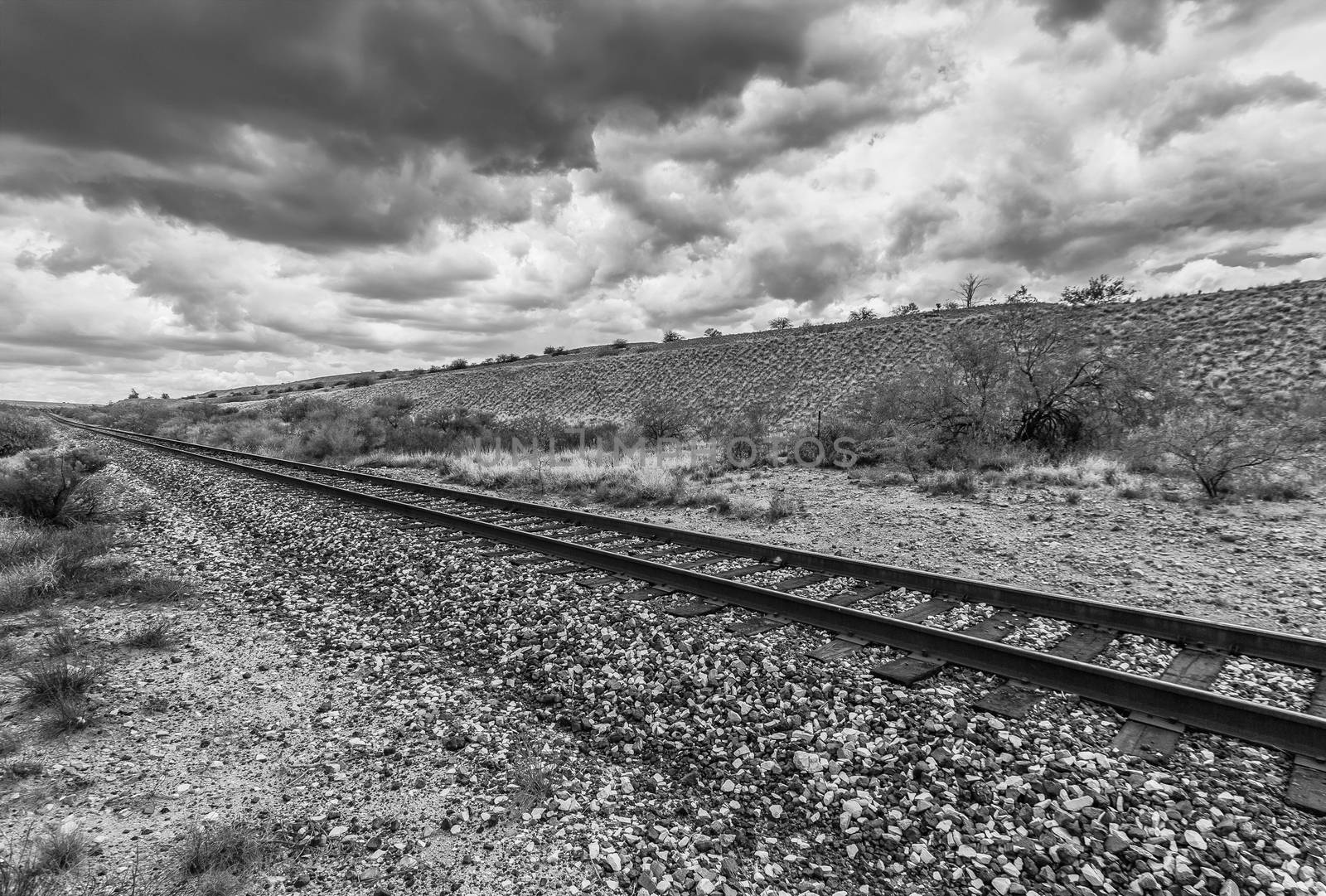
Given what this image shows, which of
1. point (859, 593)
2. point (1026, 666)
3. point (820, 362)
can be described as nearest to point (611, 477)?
point (859, 593)

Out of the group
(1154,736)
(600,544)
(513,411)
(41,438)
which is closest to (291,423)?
(41,438)

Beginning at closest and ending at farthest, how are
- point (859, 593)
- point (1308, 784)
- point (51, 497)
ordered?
1. point (1308, 784)
2. point (859, 593)
3. point (51, 497)

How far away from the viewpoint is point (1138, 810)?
3.48 m

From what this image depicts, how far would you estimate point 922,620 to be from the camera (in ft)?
21.3

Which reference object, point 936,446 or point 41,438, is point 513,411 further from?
point 936,446

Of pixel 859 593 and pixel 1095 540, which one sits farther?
pixel 1095 540

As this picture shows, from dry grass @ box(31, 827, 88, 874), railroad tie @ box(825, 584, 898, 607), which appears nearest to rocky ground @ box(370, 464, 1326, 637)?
railroad tie @ box(825, 584, 898, 607)

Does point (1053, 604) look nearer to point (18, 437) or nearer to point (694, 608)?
point (694, 608)

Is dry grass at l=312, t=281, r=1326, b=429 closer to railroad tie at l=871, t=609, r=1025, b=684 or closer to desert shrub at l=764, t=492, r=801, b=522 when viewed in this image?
desert shrub at l=764, t=492, r=801, b=522

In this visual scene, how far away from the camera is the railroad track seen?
13.8 ft

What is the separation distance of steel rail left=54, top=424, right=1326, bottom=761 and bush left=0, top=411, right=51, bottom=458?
3318 centimetres

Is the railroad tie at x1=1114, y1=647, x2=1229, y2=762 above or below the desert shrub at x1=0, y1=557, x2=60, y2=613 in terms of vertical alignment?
below

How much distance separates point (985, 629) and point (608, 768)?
→ 409 cm

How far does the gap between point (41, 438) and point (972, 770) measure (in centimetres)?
4344
